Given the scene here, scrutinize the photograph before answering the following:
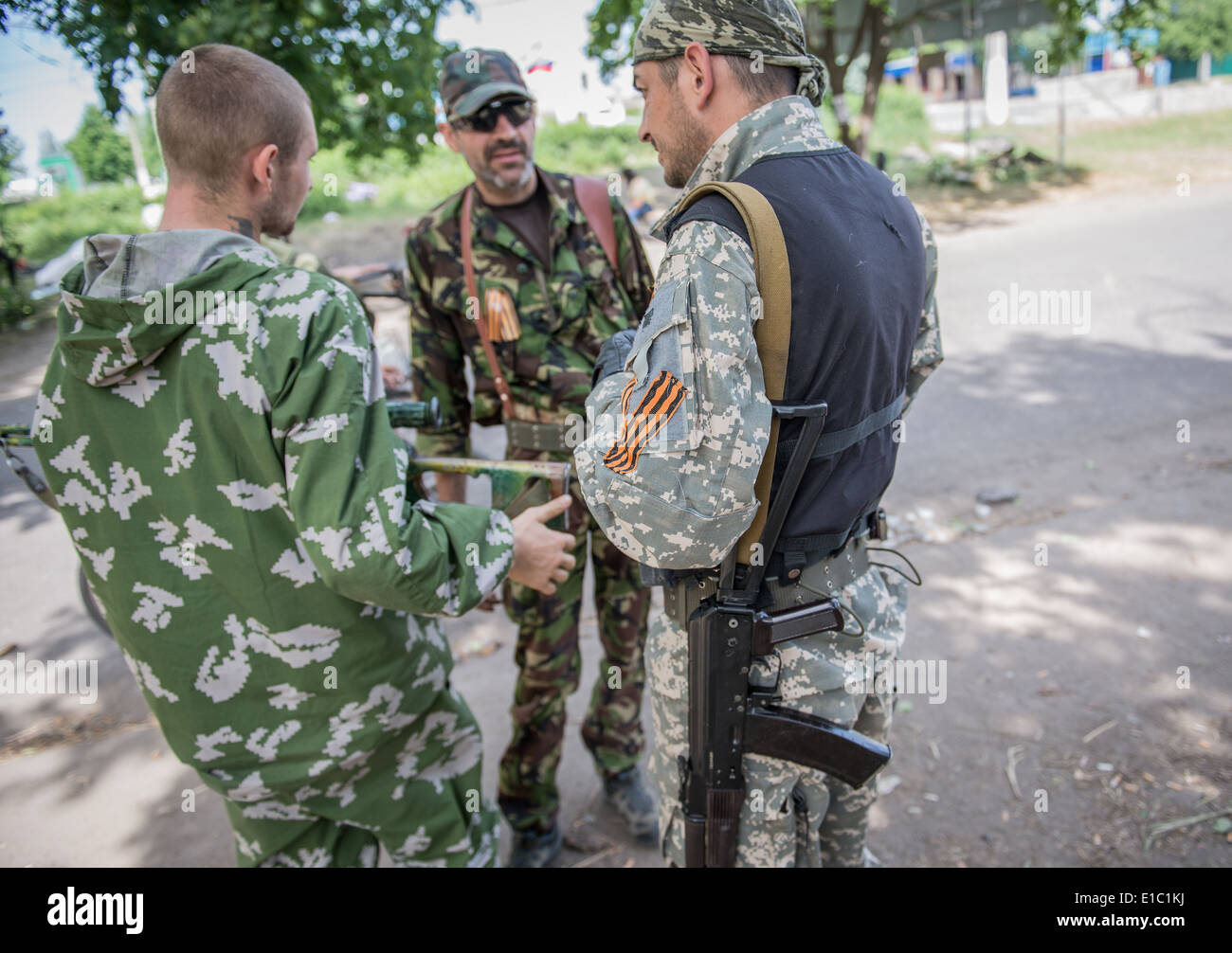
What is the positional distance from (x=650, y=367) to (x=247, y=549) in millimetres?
792

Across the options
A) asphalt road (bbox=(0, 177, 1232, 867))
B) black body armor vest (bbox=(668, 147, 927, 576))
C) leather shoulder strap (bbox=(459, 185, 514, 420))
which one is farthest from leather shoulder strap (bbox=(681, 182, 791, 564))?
asphalt road (bbox=(0, 177, 1232, 867))

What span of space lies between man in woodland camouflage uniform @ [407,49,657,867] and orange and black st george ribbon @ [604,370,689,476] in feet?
3.06

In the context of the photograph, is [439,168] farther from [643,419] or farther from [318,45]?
[643,419]

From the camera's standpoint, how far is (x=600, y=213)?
2418mm

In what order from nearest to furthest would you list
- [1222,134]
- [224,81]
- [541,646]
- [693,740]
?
[224,81]
[693,740]
[541,646]
[1222,134]

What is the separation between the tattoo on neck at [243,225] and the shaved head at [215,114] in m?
0.04

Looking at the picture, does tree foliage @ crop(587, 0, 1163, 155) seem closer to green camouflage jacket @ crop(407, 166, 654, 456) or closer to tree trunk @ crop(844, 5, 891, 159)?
tree trunk @ crop(844, 5, 891, 159)

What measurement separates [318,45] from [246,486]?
4172 millimetres

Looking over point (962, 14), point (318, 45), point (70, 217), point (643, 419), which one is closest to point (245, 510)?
point (643, 419)

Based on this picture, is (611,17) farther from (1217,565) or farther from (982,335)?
(1217,565)

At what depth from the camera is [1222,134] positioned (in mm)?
16500

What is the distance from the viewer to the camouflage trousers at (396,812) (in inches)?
70.1
